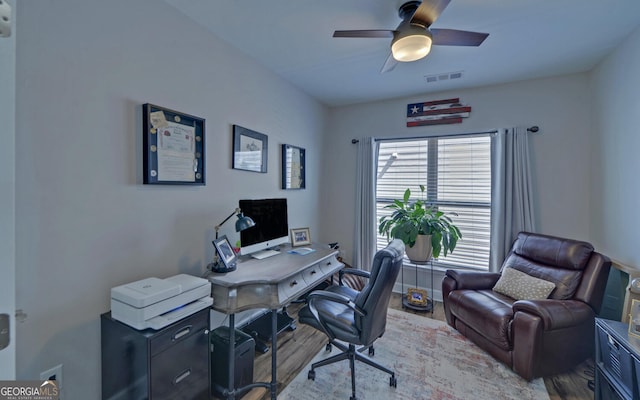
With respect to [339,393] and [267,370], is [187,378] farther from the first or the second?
[339,393]

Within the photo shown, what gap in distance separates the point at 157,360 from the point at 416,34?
2311mm

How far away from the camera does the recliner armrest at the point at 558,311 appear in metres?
1.90

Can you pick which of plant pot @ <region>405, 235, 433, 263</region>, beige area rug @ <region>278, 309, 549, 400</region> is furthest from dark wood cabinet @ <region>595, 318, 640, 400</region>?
plant pot @ <region>405, 235, 433, 263</region>

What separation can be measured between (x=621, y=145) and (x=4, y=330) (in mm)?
3834

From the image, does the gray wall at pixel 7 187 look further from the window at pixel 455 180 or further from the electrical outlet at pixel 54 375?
the window at pixel 455 180

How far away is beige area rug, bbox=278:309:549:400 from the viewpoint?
1834 millimetres

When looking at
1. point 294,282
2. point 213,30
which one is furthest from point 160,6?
point 294,282

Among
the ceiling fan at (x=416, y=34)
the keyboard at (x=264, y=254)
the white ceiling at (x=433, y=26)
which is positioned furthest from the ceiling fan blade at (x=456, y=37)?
the keyboard at (x=264, y=254)

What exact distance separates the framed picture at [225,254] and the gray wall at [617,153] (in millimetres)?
3072

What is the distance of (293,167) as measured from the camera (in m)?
3.22

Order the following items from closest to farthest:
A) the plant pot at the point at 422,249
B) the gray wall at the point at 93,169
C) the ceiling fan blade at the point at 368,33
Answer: the gray wall at the point at 93,169 < the ceiling fan blade at the point at 368,33 < the plant pot at the point at 422,249

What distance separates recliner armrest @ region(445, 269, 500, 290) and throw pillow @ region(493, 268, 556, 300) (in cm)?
8

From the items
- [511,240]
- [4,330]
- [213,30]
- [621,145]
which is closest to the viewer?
[4,330]

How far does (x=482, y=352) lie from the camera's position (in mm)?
2305
